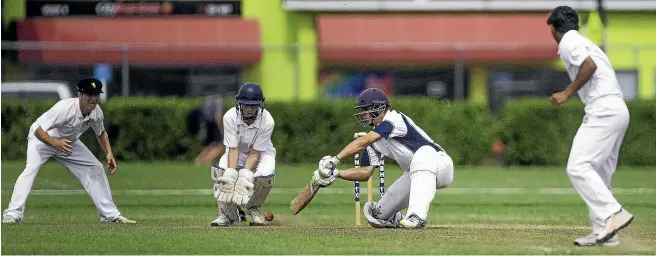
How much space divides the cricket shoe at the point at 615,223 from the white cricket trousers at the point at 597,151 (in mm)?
43

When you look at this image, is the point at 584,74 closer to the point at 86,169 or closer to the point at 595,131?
the point at 595,131

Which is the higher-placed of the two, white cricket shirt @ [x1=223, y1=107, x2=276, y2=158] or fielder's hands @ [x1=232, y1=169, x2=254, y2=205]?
white cricket shirt @ [x1=223, y1=107, x2=276, y2=158]

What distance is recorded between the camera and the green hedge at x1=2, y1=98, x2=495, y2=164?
101ft

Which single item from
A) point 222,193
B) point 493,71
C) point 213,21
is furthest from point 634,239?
point 213,21

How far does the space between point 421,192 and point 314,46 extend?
66.4ft

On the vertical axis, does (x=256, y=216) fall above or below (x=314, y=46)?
above

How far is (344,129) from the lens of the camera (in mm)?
30797

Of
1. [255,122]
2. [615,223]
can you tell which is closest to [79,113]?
[255,122]

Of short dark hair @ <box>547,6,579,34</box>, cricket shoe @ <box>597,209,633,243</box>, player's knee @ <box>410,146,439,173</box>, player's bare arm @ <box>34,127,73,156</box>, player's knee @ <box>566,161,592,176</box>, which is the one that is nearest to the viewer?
cricket shoe @ <box>597,209,633,243</box>

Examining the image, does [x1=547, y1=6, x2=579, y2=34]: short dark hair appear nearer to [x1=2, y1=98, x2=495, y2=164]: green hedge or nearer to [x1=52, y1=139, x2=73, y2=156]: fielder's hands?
[x1=52, y1=139, x2=73, y2=156]: fielder's hands

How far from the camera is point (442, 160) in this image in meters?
14.4

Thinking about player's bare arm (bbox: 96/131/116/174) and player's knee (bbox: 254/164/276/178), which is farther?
player's bare arm (bbox: 96/131/116/174)

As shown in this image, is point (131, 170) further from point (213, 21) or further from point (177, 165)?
point (213, 21)

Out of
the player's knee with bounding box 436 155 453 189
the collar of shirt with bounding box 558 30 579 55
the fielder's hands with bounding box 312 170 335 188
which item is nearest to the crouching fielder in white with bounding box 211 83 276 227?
the fielder's hands with bounding box 312 170 335 188
